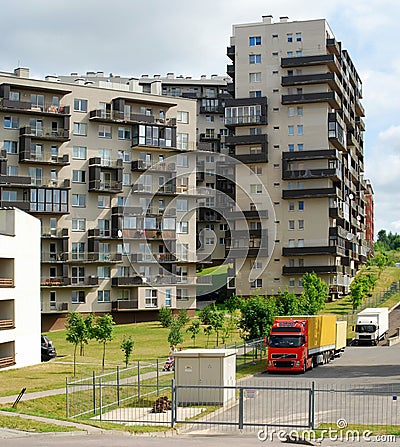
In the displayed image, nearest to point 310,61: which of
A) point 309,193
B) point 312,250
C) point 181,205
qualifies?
point 309,193

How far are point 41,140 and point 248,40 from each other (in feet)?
115

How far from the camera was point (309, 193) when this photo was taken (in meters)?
104

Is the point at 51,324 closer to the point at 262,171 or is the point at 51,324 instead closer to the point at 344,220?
the point at 262,171

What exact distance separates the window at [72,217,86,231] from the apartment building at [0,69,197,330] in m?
0.11

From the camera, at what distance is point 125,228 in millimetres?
91438

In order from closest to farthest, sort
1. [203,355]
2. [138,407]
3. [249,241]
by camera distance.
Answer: [138,407] < [203,355] < [249,241]

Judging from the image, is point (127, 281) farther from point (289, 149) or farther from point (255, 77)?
point (255, 77)

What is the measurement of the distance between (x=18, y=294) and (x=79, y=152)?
3948 cm

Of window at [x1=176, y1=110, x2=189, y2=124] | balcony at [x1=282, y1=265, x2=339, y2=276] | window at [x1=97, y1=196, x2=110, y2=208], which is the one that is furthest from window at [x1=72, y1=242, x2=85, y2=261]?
balcony at [x1=282, y1=265, x2=339, y2=276]

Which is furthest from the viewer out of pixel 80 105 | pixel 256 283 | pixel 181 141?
pixel 256 283

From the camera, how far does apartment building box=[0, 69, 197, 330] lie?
85.3 m

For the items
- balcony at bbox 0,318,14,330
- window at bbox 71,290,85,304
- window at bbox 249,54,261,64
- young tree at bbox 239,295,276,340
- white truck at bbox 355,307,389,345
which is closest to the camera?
balcony at bbox 0,318,14,330

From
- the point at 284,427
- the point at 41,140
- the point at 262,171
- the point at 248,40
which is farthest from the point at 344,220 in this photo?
the point at 284,427

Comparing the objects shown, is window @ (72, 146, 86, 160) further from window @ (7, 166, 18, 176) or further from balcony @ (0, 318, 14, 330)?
balcony @ (0, 318, 14, 330)
